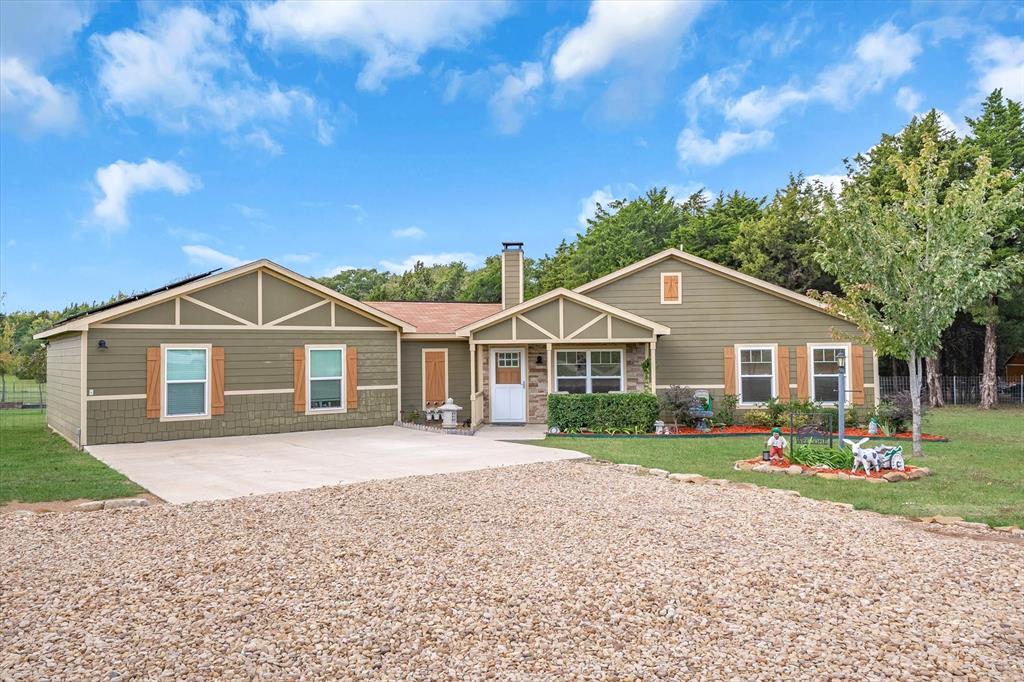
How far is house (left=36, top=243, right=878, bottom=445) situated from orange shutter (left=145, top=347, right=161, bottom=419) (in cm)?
2

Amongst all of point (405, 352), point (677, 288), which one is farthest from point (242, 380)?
point (677, 288)

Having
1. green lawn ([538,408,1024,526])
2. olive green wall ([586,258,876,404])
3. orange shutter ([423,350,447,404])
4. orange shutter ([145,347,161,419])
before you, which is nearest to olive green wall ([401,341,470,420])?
orange shutter ([423,350,447,404])

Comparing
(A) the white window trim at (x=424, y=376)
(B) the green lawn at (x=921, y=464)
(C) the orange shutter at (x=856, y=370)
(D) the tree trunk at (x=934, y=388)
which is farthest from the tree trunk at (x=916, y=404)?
(D) the tree trunk at (x=934, y=388)

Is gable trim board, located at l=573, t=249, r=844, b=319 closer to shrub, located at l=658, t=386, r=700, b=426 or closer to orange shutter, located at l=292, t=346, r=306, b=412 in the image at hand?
shrub, located at l=658, t=386, r=700, b=426

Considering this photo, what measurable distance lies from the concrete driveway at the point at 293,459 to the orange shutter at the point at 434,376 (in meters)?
2.52

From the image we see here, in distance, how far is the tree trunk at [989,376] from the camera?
25.2m

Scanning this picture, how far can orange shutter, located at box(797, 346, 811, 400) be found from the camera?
16.2m

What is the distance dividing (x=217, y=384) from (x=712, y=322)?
481 inches

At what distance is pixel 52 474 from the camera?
918cm

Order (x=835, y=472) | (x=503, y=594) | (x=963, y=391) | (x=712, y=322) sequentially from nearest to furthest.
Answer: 1. (x=503, y=594)
2. (x=835, y=472)
3. (x=712, y=322)
4. (x=963, y=391)

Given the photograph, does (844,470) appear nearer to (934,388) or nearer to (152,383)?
(152,383)

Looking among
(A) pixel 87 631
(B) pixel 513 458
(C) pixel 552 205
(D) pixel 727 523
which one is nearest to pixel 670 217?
(C) pixel 552 205

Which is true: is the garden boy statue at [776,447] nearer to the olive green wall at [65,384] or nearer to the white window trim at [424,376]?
the white window trim at [424,376]

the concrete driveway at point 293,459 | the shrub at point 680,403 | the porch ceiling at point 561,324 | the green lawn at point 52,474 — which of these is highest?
the porch ceiling at point 561,324
